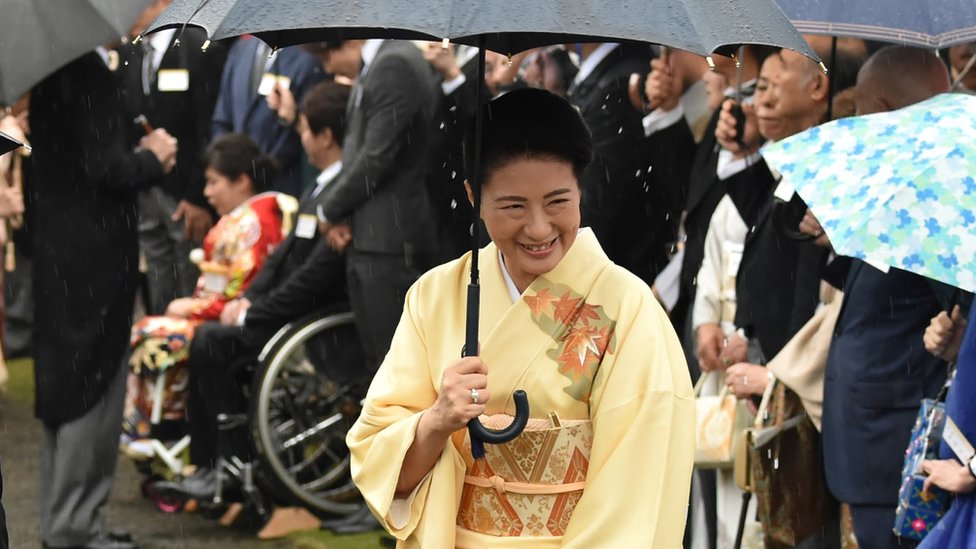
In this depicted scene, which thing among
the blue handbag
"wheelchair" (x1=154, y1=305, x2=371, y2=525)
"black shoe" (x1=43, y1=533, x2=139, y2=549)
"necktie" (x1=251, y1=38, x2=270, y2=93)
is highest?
"necktie" (x1=251, y1=38, x2=270, y2=93)

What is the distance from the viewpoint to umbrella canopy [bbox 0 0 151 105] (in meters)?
5.88

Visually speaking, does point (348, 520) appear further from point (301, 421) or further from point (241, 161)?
point (241, 161)

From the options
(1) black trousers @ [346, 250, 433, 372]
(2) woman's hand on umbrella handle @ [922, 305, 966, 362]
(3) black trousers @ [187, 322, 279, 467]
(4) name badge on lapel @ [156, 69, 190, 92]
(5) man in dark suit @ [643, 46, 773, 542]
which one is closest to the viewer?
(2) woman's hand on umbrella handle @ [922, 305, 966, 362]

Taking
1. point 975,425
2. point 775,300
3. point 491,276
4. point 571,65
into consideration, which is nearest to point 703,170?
point 775,300

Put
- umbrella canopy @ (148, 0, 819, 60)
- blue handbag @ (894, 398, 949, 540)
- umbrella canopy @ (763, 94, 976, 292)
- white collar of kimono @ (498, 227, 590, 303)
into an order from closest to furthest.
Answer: umbrella canopy @ (148, 0, 819, 60) < white collar of kimono @ (498, 227, 590, 303) < umbrella canopy @ (763, 94, 976, 292) < blue handbag @ (894, 398, 949, 540)

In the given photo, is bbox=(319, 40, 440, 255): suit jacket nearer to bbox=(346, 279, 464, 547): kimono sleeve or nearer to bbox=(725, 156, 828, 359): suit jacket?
bbox=(725, 156, 828, 359): suit jacket

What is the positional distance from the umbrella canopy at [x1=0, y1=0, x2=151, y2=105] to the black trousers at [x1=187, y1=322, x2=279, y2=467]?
1.79 meters

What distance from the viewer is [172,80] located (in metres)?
9.44

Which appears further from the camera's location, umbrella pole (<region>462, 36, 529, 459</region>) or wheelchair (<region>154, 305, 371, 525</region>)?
wheelchair (<region>154, 305, 371, 525</region>)

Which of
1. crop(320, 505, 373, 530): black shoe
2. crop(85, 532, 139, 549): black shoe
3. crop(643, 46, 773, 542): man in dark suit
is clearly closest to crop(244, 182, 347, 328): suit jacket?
crop(320, 505, 373, 530): black shoe

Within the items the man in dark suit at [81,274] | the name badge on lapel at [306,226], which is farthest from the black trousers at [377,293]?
the man in dark suit at [81,274]

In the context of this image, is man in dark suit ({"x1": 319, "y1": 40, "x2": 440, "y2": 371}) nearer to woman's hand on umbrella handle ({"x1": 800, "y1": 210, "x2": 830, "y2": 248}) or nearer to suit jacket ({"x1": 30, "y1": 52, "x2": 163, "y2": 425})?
suit jacket ({"x1": 30, "y1": 52, "x2": 163, "y2": 425})

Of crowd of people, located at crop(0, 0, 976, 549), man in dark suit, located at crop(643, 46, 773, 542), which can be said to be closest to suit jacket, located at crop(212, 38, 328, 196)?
crowd of people, located at crop(0, 0, 976, 549)

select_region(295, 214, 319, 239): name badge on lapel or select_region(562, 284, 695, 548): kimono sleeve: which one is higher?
select_region(295, 214, 319, 239): name badge on lapel
